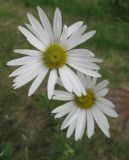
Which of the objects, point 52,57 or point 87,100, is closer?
point 52,57

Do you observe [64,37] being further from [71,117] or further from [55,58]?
[71,117]

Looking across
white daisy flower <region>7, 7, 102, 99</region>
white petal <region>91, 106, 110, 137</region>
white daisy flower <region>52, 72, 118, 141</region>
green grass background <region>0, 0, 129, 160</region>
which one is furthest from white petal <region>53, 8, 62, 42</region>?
green grass background <region>0, 0, 129, 160</region>

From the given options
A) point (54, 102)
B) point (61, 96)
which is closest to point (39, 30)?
point (61, 96)

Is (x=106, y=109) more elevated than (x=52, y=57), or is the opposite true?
(x=52, y=57)

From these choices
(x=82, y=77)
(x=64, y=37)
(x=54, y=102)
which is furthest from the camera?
(x=54, y=102)

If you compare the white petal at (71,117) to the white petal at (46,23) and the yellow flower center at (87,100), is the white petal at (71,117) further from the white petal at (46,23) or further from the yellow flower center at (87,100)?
the white petal at (46,23)

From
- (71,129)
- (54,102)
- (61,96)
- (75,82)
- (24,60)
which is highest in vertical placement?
(24,60)

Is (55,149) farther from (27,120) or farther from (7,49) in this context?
(7,49)

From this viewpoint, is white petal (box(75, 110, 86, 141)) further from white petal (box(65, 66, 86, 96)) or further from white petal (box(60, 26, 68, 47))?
white petal (box(60, 26, 68, 47))

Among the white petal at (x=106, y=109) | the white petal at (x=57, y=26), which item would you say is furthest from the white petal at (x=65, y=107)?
the white petal at (x=57, y=26)
